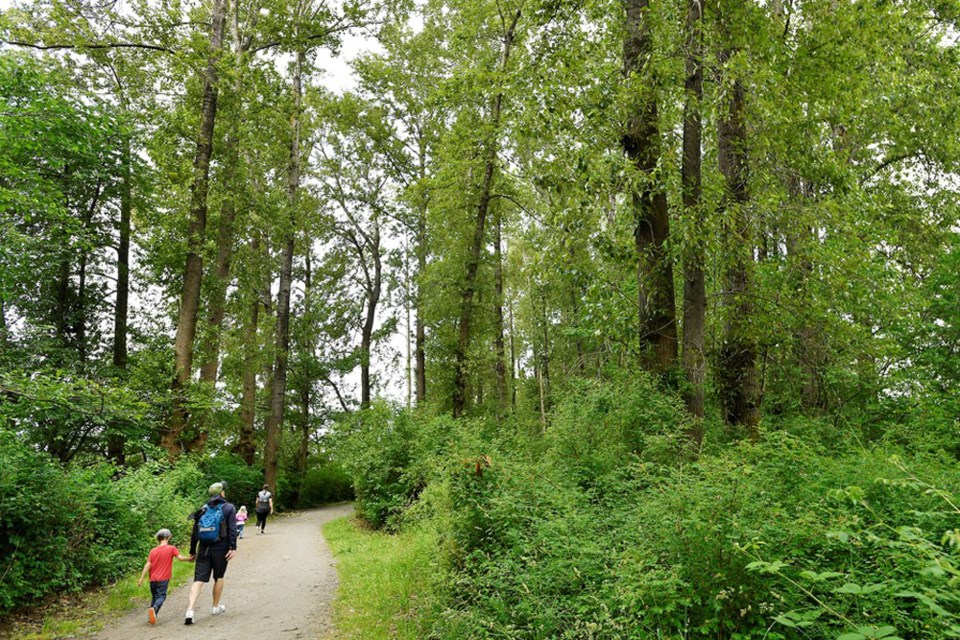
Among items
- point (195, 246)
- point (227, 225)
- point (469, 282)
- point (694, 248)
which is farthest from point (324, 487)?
point (694, 248)

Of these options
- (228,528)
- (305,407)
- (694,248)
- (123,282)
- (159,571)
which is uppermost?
(123,282)

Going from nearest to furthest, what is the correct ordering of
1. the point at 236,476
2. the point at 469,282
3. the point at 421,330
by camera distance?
1. the point at 469,282
2. the point at 236,476
3. the point at 421,330

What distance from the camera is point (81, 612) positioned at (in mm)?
8336

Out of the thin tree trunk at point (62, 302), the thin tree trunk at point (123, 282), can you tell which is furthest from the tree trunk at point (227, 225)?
the thin tree trunk at point (62, 302)

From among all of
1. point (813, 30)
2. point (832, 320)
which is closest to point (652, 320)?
point (832, 320)

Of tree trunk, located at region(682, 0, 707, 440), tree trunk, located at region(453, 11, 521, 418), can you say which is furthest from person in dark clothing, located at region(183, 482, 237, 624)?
tree trunk, located at region(453, 11, 521, 418)

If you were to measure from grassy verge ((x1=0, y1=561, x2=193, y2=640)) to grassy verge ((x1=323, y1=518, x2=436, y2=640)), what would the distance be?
333cm

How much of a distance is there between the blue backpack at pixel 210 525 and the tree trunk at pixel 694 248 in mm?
7195

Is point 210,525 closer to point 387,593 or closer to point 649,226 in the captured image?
point 387,593

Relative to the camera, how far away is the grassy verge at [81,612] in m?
7.39

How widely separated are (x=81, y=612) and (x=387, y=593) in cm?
482

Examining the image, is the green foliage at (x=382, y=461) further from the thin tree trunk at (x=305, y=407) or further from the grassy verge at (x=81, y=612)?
the thin tree trunk at (x=305, y=407)

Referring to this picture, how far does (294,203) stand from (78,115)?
443 inches

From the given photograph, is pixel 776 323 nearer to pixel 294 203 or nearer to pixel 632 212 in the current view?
pixel 632 212
